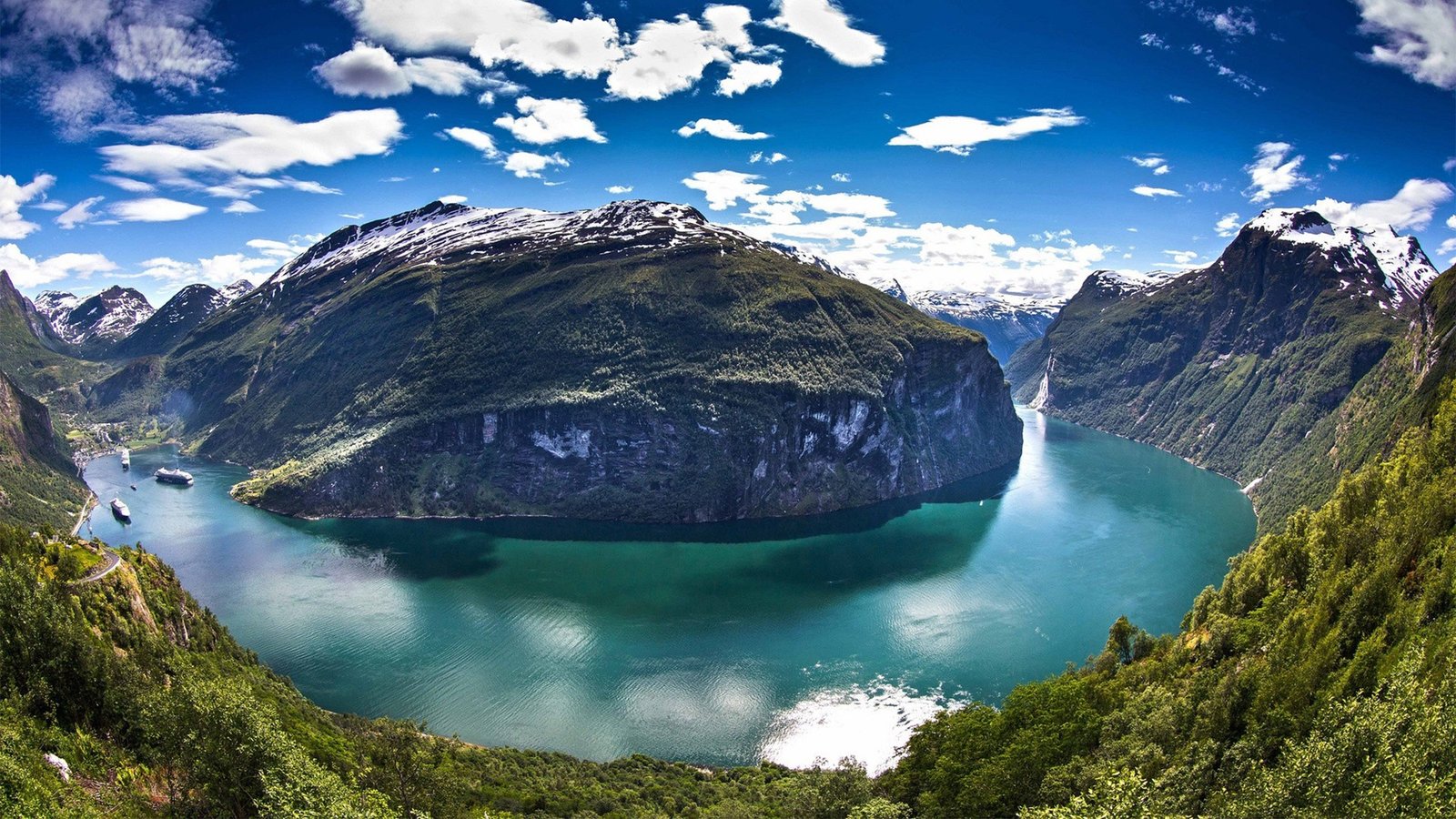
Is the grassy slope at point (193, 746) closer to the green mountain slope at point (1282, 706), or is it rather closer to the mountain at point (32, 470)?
the green mountain slope at point (1282, 706)

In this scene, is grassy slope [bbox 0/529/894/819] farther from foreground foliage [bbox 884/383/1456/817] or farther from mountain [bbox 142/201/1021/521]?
mountain [bbox 142/201/1021/521]

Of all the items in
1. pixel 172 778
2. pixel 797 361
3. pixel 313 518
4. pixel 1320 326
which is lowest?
pixel 313 518

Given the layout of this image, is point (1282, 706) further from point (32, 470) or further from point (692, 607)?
point (32, 470)

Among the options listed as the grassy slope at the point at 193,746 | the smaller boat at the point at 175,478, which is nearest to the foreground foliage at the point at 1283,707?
the grassy slope at the point at 193,746

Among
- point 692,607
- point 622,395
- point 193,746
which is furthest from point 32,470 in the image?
point 193,746

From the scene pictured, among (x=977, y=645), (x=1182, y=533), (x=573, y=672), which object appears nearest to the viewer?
(x=573, y=672)

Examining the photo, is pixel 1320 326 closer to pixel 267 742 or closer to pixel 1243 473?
pixel 1243 473

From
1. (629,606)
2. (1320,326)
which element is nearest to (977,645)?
(629,606)
